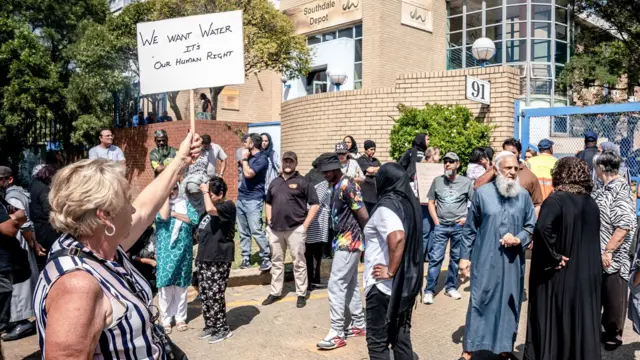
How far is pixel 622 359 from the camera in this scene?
4770mm

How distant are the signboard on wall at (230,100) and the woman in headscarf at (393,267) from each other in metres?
28.5

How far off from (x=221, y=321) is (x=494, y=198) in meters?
2.97

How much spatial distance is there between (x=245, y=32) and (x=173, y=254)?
54.2 feet

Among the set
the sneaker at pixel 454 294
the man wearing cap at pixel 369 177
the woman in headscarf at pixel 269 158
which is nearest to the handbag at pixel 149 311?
the man wearing cap at pixel 369 177

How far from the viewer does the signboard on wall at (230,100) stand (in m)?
31.4

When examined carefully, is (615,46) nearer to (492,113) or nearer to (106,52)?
(492,113)

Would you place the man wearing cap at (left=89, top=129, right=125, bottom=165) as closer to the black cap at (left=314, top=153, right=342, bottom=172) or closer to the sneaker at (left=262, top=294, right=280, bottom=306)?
the sneaker at (left=262, top=294, right=280, bottom=306)

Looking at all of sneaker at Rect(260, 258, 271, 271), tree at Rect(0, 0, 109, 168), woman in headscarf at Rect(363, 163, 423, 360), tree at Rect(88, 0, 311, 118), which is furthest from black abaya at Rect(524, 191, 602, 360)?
tree at Rect(88, 0, 311, 118)

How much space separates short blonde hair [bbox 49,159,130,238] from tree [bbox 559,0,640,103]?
22187 millimetres

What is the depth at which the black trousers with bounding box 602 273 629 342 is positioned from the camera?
192 inches

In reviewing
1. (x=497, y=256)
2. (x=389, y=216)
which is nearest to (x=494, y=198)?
(x=497, y=256)

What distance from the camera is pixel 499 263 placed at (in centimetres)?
419

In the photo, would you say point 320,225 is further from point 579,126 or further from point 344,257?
point 579,126

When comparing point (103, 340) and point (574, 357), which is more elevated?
point (103, 340)
